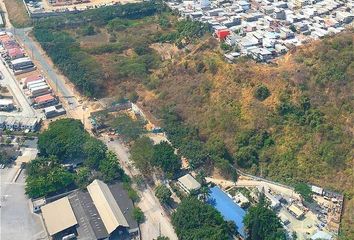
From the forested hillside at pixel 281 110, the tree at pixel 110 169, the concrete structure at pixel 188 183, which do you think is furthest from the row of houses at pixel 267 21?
the tree at pixel 110 169

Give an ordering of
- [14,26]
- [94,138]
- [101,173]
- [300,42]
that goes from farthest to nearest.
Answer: [14,26] < [300,42] < [94,138] < [101,173]

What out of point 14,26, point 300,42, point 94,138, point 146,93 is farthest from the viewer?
point 14,26

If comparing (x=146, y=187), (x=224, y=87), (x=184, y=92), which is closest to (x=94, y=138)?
(x=146, y=187)

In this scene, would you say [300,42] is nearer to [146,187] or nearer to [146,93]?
[146,93]

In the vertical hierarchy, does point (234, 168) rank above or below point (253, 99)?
below

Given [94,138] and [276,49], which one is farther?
[276,49]

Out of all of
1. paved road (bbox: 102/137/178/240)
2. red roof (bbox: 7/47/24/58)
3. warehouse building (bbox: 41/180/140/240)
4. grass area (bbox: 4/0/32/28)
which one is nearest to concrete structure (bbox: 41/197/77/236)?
warehouse building (bbox: 41/180/140/240)

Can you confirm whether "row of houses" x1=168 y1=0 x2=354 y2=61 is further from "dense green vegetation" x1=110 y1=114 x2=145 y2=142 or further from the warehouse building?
the warehouse building
